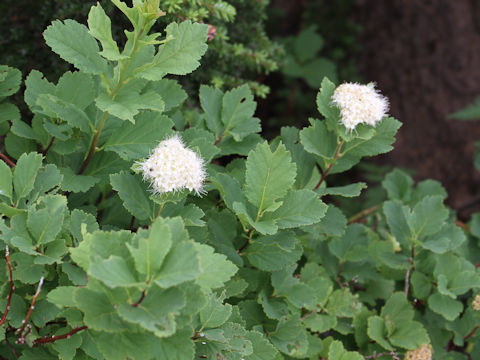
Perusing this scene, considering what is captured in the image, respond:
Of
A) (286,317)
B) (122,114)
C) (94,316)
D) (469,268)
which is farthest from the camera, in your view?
(469,268)

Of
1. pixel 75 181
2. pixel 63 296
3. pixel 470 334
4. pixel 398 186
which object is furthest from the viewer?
pixel 398 186

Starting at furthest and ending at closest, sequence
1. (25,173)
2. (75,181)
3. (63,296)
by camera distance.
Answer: (75,181), (25,173), (63,296)

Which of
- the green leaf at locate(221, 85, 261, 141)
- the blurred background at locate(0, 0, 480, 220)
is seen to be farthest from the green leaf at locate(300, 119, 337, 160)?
the blurred background at locate(0, 0, 480, 220)

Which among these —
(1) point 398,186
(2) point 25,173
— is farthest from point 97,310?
(1) point 398,186

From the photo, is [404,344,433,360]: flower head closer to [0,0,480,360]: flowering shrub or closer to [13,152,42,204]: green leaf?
[0,0,480,360]: flowering shrub

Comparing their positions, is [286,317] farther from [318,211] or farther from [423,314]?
[423,314]

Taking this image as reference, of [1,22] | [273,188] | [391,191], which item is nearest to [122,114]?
[273,188]

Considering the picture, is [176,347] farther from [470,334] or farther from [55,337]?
[470,334]
